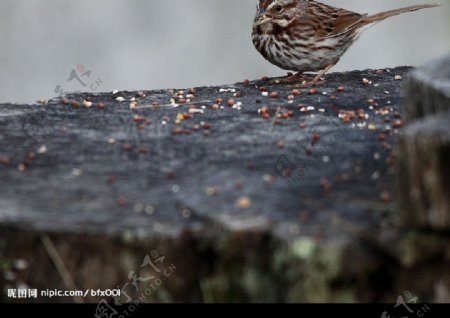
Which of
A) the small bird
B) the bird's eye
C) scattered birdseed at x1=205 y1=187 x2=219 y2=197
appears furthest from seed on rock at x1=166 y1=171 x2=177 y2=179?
the bird's eye

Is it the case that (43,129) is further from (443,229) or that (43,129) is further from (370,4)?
(370,4)

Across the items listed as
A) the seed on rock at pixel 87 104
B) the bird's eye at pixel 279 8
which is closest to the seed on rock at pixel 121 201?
the seed on rock at pixel 87 104

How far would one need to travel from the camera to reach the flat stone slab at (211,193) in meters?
2.53

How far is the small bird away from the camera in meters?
5.23

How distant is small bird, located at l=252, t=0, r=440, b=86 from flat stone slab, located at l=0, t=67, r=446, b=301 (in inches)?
53.0

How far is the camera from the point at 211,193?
112 inches

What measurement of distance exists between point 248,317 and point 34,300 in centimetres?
60

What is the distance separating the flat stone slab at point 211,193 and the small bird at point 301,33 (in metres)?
1.35

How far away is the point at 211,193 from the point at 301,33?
2.58 metres

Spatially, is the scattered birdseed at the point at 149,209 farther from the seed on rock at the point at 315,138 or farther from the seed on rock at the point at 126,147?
the seed on rock at the point at 315,138

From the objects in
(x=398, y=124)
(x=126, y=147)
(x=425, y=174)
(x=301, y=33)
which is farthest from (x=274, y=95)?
(x=425, y=174)

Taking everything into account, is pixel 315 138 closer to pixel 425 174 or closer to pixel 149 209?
pixel 149 209

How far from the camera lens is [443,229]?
241 centimetres

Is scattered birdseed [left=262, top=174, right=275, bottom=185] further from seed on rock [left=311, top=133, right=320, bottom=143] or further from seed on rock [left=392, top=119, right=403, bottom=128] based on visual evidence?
seed on rock [left=392, top=119, right=403, bottom=128]
